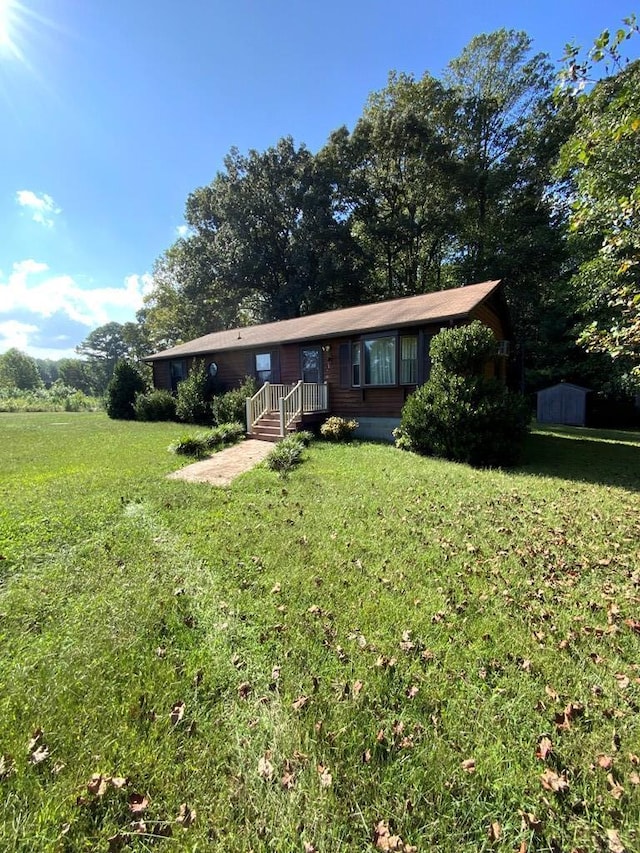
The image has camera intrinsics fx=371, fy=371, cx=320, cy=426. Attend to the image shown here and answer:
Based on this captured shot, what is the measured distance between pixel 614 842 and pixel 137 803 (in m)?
2.14

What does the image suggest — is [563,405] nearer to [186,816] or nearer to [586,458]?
[586,458]

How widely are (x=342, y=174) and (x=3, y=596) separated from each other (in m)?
27.6

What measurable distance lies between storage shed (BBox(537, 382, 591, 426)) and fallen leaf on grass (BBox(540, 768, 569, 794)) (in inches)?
714

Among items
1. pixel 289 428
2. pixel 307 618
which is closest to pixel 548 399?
pixel 289 428

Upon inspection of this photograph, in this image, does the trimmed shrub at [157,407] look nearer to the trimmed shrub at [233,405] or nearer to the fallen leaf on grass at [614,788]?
the trimmed shrub at [233,405]

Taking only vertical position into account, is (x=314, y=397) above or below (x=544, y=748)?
above

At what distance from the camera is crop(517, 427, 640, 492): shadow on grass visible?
7.30m

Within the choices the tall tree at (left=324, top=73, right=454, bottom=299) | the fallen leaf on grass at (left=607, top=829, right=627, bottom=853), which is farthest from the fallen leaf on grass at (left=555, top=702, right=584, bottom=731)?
the tall tree at (left=324, top=73, right=454, bottom=299)

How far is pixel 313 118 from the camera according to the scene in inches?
720

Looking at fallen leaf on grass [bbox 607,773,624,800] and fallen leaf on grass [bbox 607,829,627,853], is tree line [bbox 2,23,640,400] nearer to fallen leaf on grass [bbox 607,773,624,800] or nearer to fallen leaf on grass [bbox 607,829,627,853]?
fallen leaf on grass [bbox 607,773,624,800]

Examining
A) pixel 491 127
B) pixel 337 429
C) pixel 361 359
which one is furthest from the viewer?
pixel 491 127

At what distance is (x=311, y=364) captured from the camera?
42.5 ft

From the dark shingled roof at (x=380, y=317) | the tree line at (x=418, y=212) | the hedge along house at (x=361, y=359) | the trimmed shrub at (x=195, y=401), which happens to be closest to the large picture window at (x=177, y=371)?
the dark shingled roof at (x=380, y=317)

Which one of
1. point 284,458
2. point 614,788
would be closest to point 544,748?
point 614,788
